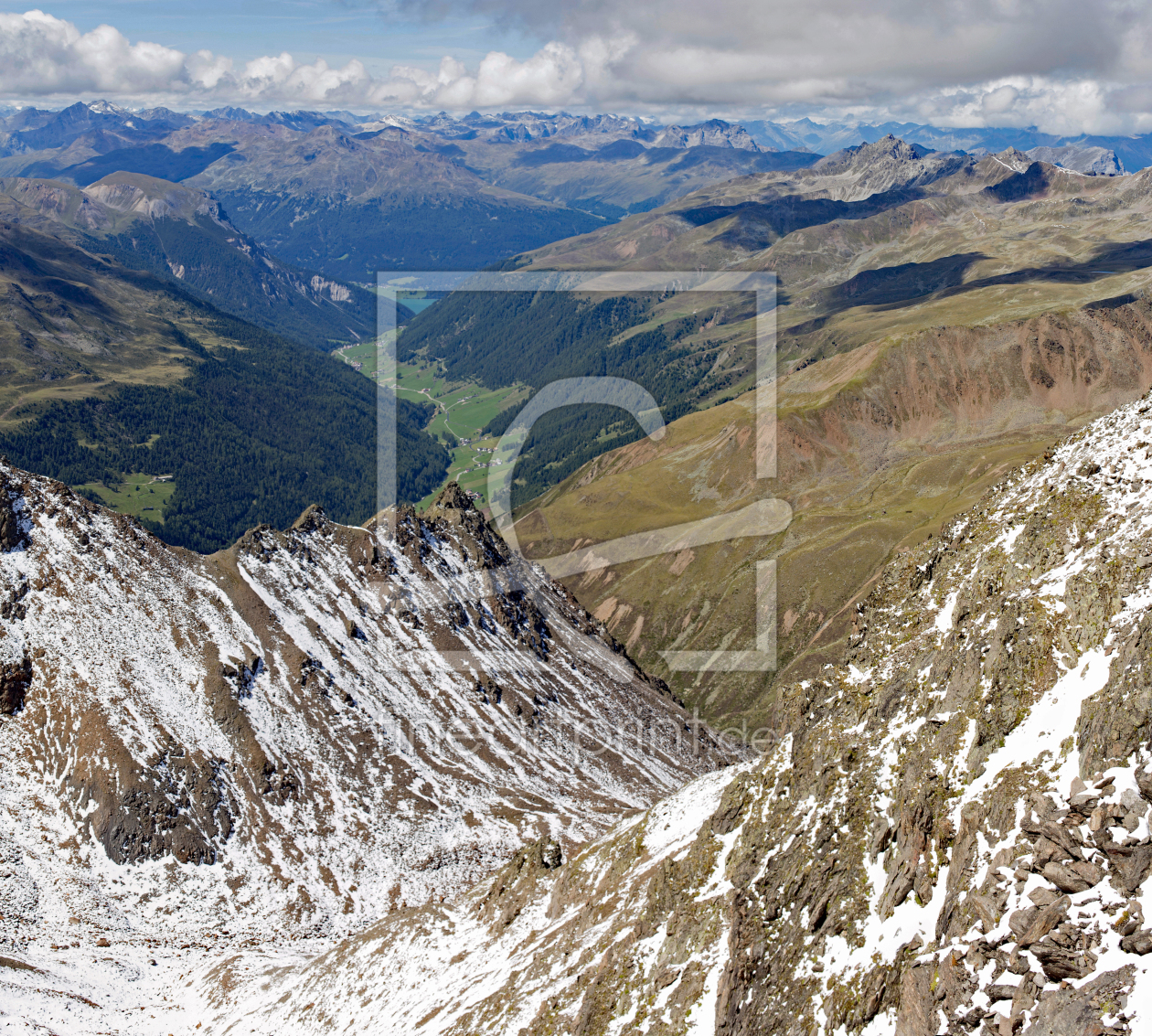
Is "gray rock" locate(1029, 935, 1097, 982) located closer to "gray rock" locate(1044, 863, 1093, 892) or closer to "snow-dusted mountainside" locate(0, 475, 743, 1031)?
"gray rock" locate(1044, 863, 1093, 892)

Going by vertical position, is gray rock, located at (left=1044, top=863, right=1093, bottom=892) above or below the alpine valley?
above

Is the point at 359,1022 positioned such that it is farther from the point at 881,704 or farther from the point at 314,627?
the point at 314,627

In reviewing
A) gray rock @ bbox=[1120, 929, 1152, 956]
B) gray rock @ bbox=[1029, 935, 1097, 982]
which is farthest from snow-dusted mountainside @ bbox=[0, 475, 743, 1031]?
gray rock @ bbox=[1120, 929, 1152, 956]

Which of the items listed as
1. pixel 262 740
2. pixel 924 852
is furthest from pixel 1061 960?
pixel 262 740

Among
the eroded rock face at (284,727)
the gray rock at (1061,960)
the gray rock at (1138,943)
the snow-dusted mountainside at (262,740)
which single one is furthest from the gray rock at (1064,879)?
the snow-dusted mountainside at (262,740)

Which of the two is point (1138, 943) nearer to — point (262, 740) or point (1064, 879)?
point (1064, 879)

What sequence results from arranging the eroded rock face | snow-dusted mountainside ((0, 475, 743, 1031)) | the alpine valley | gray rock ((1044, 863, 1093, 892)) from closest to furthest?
gray rock ((1044, 863, 1093, 892)), the alpine valley, snow-dusted mountainside ((0, 475, 743, 1031)), the eroded rock face
